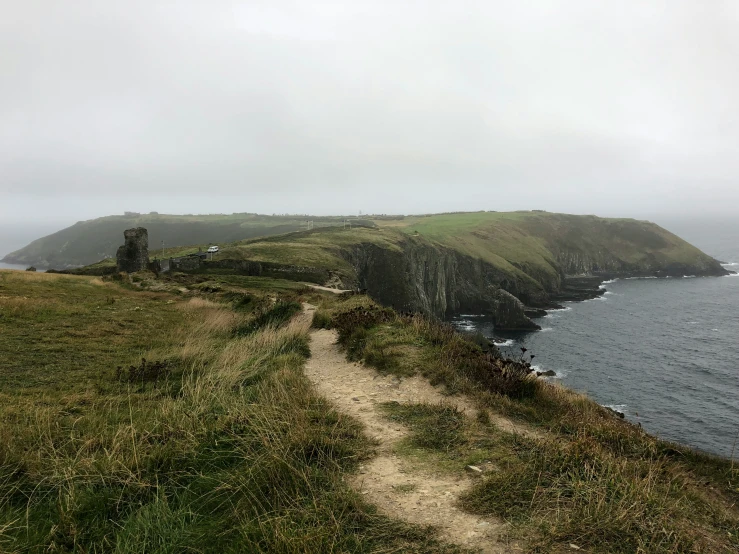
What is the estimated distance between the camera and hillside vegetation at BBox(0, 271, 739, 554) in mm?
4035

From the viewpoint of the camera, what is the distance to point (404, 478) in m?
5.28

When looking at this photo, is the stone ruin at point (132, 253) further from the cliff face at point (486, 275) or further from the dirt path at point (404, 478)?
the dirt path at point (404, 478)

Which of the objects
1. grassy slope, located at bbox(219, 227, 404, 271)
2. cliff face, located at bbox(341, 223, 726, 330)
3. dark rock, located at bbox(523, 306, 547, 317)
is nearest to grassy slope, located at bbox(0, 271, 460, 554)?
grassy slope, located at bbox(219, 227, 404, 271)

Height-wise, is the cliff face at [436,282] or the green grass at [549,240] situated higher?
the green grass at [549,240]

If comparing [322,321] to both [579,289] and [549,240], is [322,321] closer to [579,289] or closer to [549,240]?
[579,289]

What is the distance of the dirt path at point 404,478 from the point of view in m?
4.21

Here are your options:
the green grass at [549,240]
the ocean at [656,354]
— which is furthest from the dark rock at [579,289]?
the green grass at [549,240]

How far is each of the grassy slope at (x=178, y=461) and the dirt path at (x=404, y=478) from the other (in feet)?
1.05

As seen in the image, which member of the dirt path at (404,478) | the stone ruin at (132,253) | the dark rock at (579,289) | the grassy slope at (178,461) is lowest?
the dark rock at (579,289)

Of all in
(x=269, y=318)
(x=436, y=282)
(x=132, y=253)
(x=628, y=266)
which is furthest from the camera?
(x=628, y=266)

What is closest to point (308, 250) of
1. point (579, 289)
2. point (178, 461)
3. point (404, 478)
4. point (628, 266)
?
point (178, 461)

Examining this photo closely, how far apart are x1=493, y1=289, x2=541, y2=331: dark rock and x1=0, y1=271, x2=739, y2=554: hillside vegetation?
5732 centimetres

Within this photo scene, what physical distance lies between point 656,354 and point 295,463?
187 ft

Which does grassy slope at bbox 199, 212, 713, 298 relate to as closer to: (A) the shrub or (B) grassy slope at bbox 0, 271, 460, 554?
(A) the shrub
